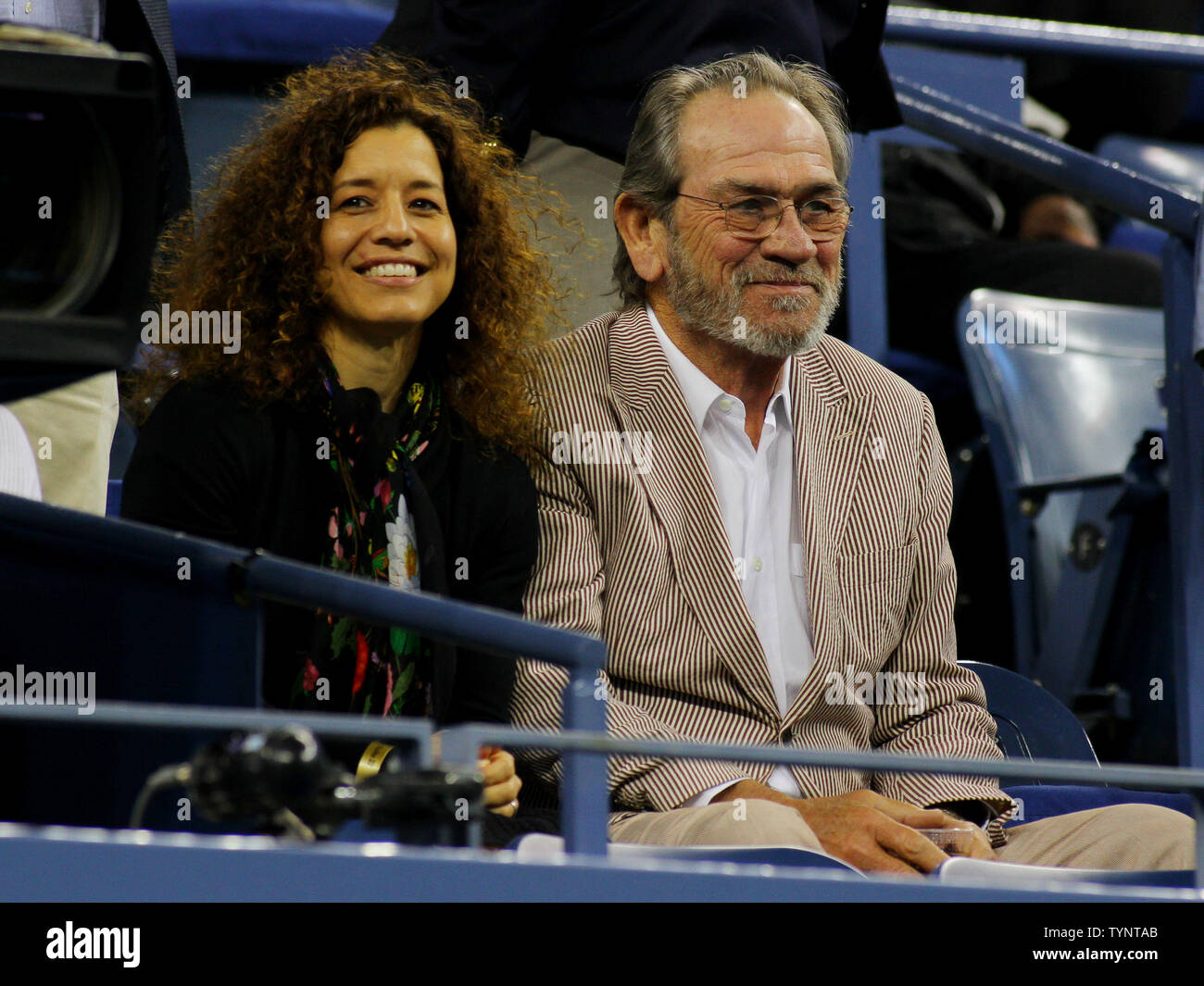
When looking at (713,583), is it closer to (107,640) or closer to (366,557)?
(366,557)

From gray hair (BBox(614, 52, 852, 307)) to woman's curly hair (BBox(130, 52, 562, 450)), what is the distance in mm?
176

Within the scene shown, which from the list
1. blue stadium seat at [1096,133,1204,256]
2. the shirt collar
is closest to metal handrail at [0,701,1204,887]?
the shirt collar

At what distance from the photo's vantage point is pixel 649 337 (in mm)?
2260

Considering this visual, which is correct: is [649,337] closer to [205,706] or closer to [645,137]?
[645,137]

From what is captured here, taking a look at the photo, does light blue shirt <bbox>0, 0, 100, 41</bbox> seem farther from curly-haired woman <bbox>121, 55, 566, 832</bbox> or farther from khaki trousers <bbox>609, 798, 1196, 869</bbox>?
khaki trousers <bbox>609, 798, 1196, 869</bbox>

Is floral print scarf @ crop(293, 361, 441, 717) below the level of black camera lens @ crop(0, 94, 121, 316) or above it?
below

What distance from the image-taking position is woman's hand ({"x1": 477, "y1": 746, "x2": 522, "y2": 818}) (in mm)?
1810

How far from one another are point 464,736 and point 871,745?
3.46 feet

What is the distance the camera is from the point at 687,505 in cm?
213

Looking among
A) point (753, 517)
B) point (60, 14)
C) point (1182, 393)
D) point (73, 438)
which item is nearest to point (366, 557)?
point (753, 517)

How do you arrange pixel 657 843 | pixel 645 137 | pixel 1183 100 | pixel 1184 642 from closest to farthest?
1. pixel 657 843
2. pixel 645 137
3. pixel 1184 642
4. pixel 1183 100

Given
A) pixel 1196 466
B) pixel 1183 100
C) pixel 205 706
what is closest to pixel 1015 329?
pixel 1196 466

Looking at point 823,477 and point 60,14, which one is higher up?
point 60,14

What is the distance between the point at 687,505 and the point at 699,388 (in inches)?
6.9
